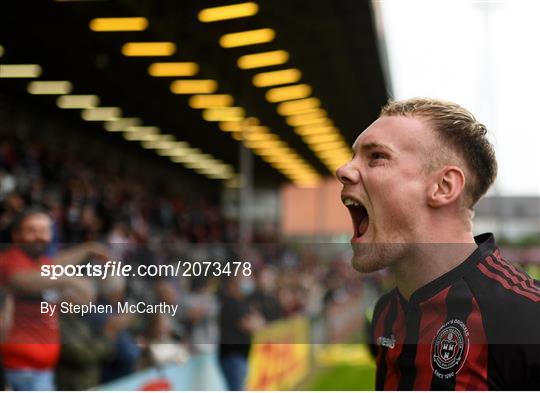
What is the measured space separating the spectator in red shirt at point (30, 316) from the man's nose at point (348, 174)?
0.64 metres

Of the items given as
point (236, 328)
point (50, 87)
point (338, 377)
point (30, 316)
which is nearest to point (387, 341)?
point (30, 316)

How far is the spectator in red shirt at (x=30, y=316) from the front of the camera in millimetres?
1780

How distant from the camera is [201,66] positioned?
1538cm

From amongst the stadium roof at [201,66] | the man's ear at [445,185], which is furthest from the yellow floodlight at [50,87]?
the man's ear at [445,185]

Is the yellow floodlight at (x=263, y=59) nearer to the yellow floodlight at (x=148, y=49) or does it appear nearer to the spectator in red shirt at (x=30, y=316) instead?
the yellow floodlight at (x=148, y=49)

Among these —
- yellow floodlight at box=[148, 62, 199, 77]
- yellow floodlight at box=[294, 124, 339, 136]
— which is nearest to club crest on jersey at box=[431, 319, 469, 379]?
yellow floodlight at box=[148, 62, 199, 77]

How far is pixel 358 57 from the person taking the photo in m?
15.8

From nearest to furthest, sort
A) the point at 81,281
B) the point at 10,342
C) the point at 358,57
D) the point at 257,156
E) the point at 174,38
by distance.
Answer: the point at 81,281 < the point at 10,342 < the point at 174,38 < the point at 358,57 < the point at 257,156

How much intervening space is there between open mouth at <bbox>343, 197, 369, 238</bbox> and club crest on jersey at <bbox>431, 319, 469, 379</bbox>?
221 millimetres

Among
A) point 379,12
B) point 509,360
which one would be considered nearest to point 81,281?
point 509,360

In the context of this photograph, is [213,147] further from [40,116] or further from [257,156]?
[40,116]

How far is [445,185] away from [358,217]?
0.50ft

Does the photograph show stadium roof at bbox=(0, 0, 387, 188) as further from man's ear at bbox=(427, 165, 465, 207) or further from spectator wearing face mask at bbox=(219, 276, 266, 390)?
man's ear at bbox=(427, 165, 465, 207)

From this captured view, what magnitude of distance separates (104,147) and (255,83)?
1021cm
